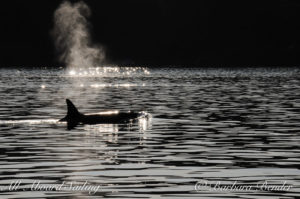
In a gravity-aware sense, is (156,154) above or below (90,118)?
above

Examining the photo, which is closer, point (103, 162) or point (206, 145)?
point (103, 162)

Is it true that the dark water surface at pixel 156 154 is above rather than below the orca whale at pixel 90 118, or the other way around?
above

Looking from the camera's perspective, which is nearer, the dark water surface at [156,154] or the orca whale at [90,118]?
the dark water surface at [156,154]

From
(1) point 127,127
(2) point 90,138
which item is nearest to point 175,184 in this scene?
(2) point 90,138

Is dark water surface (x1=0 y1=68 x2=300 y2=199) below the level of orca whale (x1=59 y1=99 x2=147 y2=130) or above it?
above

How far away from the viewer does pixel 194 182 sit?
1096 inches

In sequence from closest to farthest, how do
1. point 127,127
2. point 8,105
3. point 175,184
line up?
point 175,184
point 127,127
point 8,105

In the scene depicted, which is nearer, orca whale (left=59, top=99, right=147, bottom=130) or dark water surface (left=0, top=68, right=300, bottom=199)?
dark water surface (left=0, top=68, right=300, bottom=199)

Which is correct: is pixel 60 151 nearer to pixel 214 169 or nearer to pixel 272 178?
pixel 214 169

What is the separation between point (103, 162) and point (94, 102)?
1898 inches

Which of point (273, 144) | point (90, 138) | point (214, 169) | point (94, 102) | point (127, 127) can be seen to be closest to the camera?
point (214, 169)

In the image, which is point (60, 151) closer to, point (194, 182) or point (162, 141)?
point (162, 141)

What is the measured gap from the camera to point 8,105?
74812 mm

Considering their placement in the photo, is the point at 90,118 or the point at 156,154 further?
the point at 90,118
